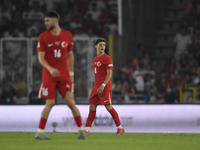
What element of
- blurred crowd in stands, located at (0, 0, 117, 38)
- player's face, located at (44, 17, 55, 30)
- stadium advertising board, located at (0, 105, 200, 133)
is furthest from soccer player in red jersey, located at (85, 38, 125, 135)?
blurred crowd in stands, located at (0, 0, 117, 38)

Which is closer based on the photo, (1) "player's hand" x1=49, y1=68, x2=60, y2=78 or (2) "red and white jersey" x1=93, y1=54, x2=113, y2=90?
(1) "player's hand" x1=49, y1=68, x2=60, y2=78

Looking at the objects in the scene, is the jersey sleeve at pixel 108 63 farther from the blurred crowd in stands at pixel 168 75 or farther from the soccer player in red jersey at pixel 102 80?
the blurred crowd in stands at pixel 168 75

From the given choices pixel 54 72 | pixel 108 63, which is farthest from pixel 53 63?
pixel 108 63

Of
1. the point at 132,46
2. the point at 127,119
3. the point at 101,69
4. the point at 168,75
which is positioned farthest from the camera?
the point at 132,46

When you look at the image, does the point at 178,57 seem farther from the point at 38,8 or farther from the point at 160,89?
the point at 38,8

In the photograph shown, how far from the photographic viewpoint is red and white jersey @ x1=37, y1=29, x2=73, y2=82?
517 cm

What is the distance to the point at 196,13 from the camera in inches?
557

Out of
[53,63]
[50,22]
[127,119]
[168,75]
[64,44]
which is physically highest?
[50,22]

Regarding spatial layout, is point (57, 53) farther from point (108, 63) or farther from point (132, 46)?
point (132, 46)

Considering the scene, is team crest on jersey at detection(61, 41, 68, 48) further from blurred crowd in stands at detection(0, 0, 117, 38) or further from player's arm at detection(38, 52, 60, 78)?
blurred crowd in stands at detection(0, 0, 117, 38)

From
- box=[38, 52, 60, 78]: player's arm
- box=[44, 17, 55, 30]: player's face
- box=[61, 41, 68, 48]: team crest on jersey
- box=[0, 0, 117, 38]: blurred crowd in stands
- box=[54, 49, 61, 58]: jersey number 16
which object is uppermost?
box=[0, 0, 117, 38]: blurred crowd in stands

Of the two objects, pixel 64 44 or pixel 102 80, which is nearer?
pixel 64 44

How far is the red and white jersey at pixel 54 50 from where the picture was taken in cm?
517

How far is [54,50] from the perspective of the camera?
17.1 feet
